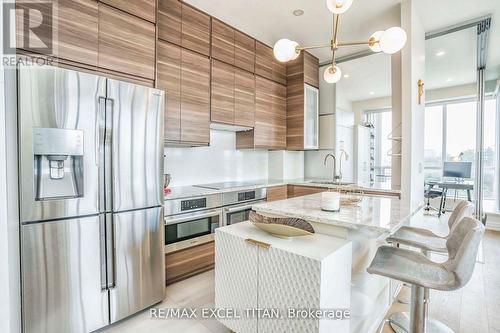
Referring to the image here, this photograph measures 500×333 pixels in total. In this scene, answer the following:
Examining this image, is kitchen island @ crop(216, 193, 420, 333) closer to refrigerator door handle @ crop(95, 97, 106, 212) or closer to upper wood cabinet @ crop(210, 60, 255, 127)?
refrigerator door handle @ crop(95, 97, 106, 212)

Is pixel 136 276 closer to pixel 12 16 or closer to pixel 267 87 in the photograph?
pixel 12 16

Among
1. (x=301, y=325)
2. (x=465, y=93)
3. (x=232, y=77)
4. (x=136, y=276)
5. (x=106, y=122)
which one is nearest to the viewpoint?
(x=301, y=325)

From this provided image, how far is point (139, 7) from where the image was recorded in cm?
208

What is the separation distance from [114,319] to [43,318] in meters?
0.44

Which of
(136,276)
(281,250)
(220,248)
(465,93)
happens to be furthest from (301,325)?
(465,93)

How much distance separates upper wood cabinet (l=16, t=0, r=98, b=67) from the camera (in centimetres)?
163

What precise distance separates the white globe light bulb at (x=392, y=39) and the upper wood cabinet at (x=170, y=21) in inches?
78.3

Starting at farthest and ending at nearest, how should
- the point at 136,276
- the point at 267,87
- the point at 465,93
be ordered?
the point at 465,93
the point at 267,87
the point at 136,276

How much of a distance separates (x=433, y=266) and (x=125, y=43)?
270 cm

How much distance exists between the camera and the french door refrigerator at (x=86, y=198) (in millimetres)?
1461

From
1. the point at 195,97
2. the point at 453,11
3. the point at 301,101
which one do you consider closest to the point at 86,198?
the point at 195,97

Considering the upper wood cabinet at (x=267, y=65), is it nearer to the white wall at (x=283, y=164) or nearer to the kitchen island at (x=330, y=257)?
the white wall at (x=283, y=164)

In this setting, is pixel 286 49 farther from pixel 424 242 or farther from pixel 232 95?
pixel 424 242

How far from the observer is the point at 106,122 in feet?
5.70
